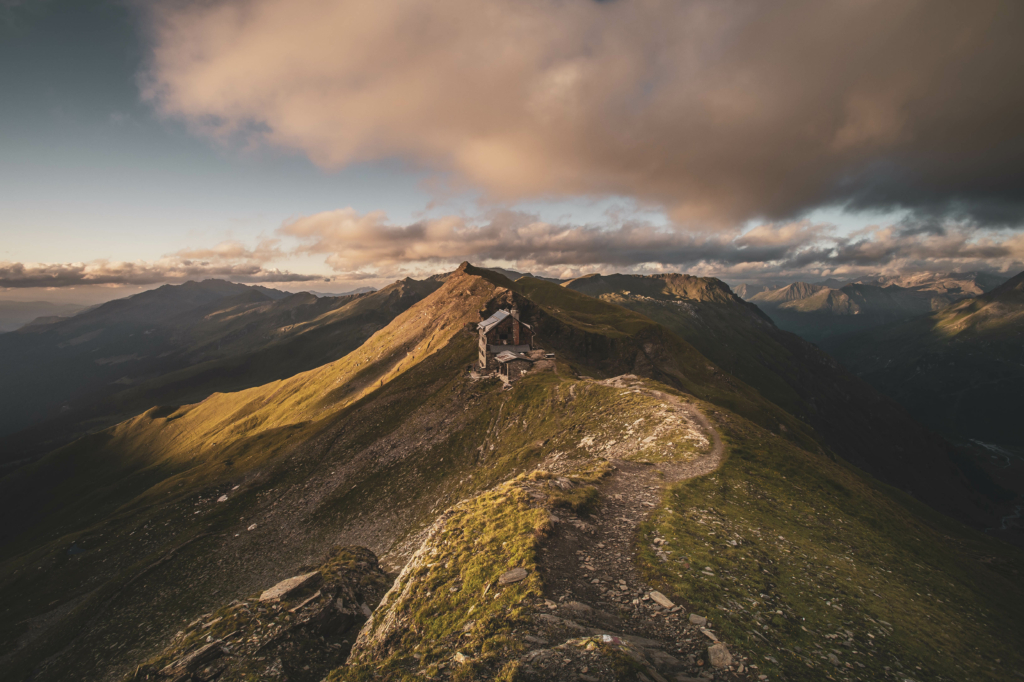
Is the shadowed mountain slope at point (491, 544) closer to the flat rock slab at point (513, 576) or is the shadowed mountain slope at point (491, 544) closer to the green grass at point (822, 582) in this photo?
the green grass at point (822, 582)

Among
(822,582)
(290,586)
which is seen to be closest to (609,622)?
(822,582)

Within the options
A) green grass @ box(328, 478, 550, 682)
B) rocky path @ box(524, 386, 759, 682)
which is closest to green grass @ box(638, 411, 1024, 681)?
rocky path @ box(524, 386, 759, 682)

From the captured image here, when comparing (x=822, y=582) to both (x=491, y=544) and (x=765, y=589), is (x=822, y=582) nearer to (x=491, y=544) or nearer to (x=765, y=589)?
(x=765, y=589)

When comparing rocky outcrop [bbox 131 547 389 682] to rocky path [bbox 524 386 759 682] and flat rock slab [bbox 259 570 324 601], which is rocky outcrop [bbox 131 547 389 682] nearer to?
flat rock slab [bbox 259 570 324 601]

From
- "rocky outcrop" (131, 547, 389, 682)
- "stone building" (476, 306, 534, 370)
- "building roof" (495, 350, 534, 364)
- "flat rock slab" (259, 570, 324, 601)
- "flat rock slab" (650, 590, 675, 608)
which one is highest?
"stone building" (476, 306, 534, 370)

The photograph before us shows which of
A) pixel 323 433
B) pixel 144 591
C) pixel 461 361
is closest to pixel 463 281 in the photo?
pixel 461 361

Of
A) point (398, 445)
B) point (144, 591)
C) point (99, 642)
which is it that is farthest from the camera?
point (398, 445)

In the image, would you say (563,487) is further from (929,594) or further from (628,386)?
(628,386)
